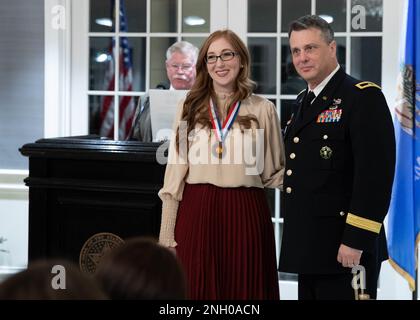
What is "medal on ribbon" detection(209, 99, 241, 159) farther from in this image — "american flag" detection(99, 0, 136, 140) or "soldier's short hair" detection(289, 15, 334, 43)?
"american flag" detection(99, 0, 136, 140)

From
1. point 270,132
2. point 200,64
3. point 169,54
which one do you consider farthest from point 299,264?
point 169,54

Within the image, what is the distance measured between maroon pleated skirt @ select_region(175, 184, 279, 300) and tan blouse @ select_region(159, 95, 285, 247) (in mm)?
38

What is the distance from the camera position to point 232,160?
2.42 m

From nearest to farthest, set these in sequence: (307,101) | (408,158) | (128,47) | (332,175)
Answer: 1. (332,175)
2. (307,101)
3. (408,158)
4. (128,47)

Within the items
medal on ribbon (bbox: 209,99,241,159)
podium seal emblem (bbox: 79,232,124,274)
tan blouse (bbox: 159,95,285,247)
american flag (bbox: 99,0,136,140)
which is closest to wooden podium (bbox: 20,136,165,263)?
podium seal emblem (bbox: 79,232,124,274)

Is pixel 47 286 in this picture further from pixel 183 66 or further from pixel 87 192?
pixel 183 66

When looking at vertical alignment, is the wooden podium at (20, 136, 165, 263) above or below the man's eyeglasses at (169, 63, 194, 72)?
below

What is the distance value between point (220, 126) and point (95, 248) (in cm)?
83

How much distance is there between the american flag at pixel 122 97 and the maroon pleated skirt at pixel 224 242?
7.01ft

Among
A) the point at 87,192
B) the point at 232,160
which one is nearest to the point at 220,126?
the point at 232,160

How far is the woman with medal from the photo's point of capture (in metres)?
2.43

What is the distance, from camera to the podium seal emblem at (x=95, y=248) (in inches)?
114

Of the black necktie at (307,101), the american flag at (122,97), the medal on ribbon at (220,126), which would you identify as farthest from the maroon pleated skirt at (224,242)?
the american flag at (122,97)

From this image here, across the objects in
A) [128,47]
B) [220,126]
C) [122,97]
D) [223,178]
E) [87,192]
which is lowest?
[87,192]
